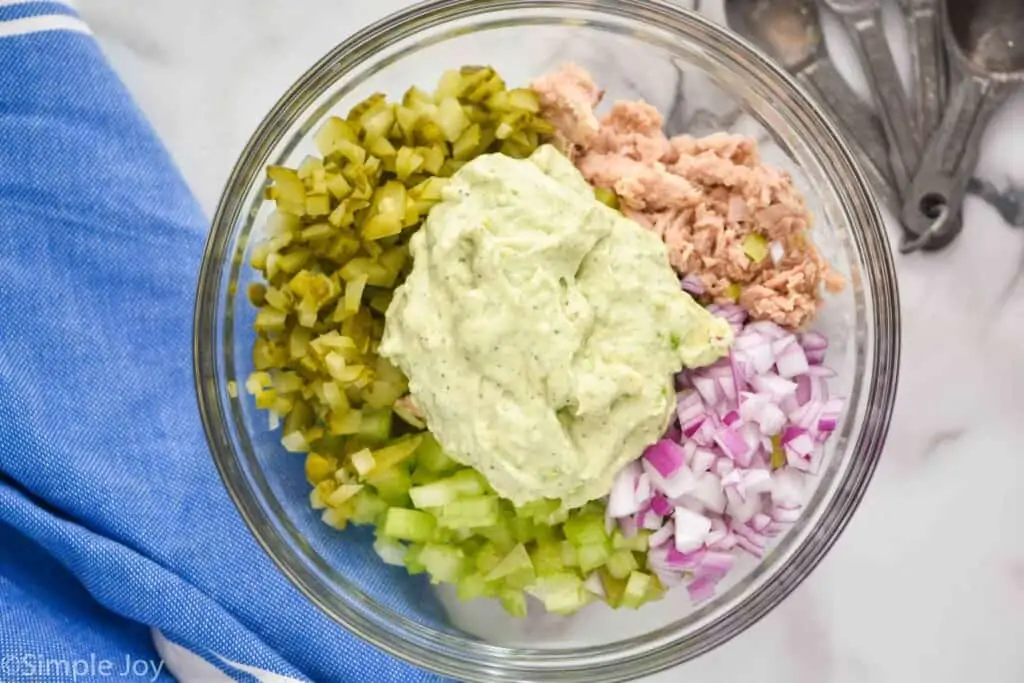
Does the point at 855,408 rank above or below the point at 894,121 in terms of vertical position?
below

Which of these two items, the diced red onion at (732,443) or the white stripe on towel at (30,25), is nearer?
the diced red onion at (732,443)

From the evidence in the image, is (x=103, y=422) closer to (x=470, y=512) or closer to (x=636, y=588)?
(x=470, y=512)

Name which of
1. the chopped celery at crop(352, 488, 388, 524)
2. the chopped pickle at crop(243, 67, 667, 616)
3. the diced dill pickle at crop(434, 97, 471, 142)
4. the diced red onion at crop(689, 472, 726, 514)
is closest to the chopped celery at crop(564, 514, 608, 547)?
the chopped pickle at crop(243, 67, 667, 616)

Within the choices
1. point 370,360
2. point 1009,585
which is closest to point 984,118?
point 1009,585

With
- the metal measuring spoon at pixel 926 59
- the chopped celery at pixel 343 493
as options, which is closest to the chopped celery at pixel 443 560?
the chopped celery at pixel 343 493

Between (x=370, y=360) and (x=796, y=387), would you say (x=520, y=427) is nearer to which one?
(x=370, y=360)

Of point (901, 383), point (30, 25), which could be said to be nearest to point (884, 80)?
point (901, 383)

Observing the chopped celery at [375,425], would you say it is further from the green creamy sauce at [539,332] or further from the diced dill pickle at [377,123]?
the diced dill pickle at [377,123]
